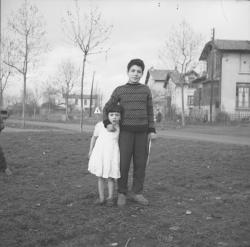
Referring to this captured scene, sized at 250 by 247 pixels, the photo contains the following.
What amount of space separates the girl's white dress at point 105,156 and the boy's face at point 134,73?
0.73 m

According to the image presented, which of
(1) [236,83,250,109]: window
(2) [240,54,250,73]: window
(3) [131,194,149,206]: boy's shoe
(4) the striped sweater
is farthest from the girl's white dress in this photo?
(2) [240,54,250,73]: window

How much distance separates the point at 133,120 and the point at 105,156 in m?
0.63

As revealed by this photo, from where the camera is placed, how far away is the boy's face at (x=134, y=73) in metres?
4.95

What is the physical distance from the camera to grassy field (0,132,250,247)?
373 cm

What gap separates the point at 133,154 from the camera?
518cm

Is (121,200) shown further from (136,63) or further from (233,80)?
(233,80)

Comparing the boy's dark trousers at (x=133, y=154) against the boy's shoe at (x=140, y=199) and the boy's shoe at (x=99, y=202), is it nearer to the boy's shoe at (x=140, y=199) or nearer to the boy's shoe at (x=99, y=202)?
the boy's shoe at (x=140, y=199)

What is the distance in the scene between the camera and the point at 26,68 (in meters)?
19.6

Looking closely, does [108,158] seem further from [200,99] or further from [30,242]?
[200,99]

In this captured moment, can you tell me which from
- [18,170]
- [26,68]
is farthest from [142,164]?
[26,68]

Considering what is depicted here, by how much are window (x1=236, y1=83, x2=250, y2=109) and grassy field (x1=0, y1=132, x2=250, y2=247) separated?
25.4 meters

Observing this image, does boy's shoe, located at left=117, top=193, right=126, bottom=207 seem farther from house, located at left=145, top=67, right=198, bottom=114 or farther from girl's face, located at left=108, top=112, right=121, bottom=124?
house, located at left=145, top=67, right=198, bottom=114

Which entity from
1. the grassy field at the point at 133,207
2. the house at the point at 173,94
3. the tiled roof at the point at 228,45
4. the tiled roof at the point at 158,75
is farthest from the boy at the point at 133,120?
the tiled roof at the point at 158,75

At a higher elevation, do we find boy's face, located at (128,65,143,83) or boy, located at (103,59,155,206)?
boy's face, located at (128,65,143,83)
